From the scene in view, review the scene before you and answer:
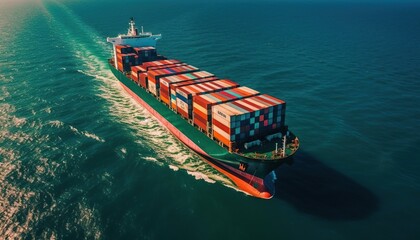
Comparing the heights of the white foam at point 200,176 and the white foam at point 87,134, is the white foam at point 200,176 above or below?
below

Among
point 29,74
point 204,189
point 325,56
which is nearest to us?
point 204,189

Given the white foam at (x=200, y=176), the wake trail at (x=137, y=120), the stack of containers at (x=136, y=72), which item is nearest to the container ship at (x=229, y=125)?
the wake trail at (x=137, y=120)

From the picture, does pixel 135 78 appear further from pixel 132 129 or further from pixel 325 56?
pixel 325 56

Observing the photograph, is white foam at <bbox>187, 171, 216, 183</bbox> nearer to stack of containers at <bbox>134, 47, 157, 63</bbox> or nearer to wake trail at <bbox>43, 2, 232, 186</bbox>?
wake trail at <bbox>43, 2, 232, 186</bbox>

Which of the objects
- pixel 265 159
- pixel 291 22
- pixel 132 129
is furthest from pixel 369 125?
pixel 291 22

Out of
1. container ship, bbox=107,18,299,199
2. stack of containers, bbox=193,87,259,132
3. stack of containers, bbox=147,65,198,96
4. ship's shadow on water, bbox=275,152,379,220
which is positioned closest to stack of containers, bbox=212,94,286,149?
container ship, bbox=107,18,299,199

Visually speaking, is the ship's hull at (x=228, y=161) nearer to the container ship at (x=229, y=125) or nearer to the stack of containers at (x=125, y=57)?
the container ship at (x=229, y=125)
